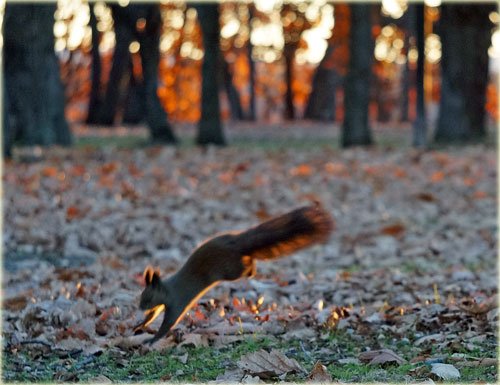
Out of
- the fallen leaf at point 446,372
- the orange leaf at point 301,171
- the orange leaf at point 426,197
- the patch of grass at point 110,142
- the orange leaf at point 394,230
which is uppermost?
the patch of grass at point 110,142

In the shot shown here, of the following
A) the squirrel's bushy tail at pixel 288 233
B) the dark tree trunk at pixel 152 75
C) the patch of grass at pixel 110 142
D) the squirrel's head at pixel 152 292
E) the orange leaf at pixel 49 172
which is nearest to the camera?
the squirrel's bushy tail at pixel 288 233

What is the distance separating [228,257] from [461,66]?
16932mm

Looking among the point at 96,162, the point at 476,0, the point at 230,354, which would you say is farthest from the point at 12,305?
the point at 476,0

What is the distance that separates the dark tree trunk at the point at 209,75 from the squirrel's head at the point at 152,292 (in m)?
15.0

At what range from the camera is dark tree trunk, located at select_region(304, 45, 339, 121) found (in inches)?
1607

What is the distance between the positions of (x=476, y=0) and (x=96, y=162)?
31.4ft

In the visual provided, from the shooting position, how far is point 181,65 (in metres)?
48.1

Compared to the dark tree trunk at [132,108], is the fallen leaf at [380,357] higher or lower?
lower

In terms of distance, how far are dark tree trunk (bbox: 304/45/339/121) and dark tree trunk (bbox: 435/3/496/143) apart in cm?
1833

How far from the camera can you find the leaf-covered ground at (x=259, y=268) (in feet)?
18.5

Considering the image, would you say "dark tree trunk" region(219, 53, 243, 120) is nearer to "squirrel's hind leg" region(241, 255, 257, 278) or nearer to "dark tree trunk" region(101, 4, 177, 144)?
"dark tree trunk" region(101, 4, 177, 144)

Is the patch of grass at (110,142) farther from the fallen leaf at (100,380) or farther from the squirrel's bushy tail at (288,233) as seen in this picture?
the fallen leaf at (100,380)

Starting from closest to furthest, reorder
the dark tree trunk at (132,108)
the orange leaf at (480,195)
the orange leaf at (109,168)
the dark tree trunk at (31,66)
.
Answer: the orange leaf at (480,195) → the orange leaf at (109,168) → the dark tree trunk at (31,66) → the dark tree trunk at (132,108)

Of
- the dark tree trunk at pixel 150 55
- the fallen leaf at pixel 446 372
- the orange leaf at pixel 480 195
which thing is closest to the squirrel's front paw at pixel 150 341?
the fallen leaf at pixel 446 372
